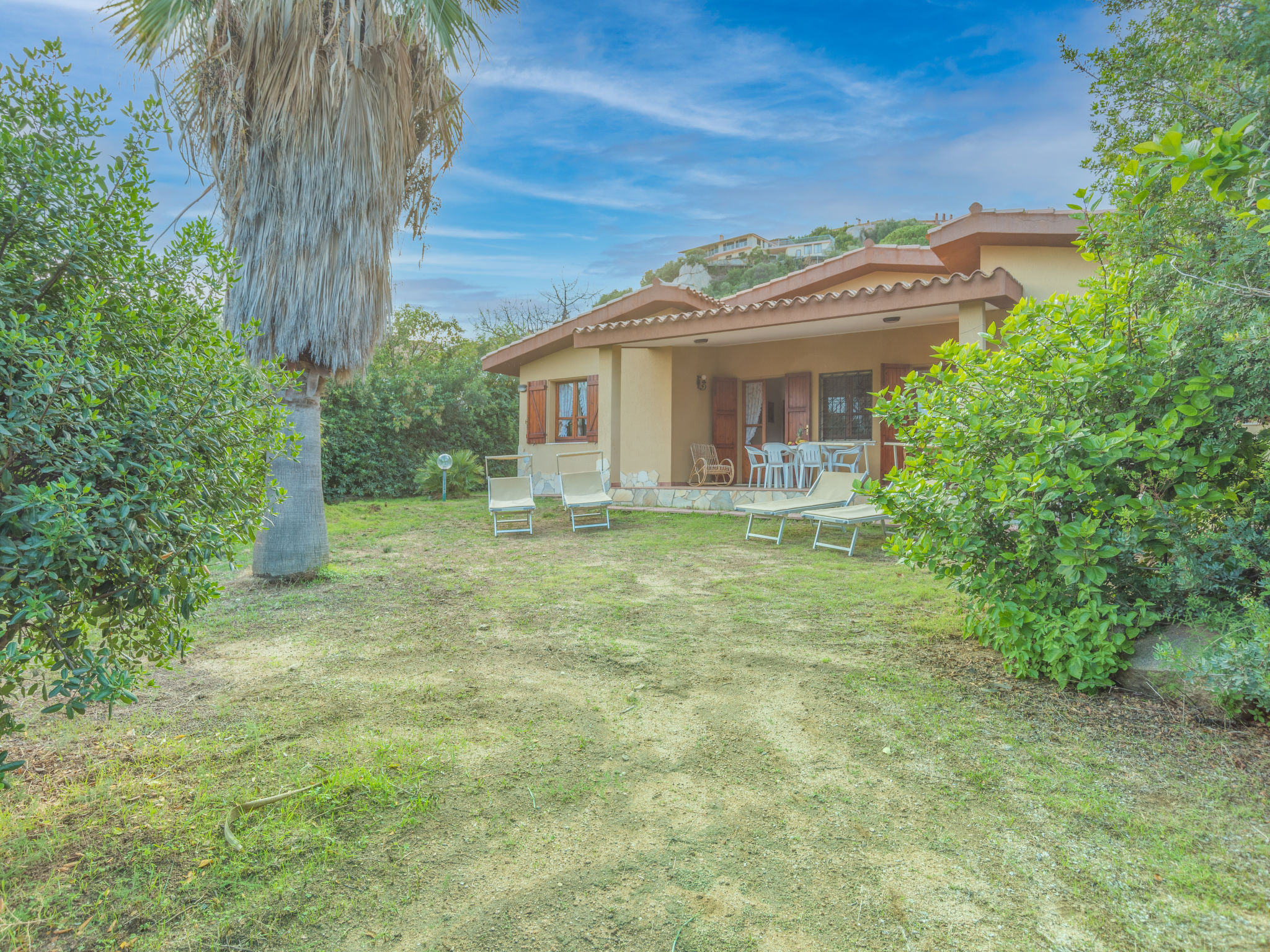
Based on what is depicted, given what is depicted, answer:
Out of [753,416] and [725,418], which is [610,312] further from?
[753,416]

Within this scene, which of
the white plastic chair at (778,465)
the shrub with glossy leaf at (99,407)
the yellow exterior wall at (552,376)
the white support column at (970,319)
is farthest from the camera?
the yellow exterior wall at (552,376)

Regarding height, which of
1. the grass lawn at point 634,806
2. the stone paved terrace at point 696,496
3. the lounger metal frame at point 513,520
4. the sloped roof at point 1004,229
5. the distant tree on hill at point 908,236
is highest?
the distant tree on hill at point 908,236

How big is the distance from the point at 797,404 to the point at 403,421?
8.73 metres

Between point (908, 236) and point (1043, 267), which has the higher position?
point (908, 236)

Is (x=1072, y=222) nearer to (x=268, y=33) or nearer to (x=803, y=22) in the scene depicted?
(x=803, y=22)

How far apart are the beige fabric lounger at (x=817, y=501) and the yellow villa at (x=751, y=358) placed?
5.86 feet

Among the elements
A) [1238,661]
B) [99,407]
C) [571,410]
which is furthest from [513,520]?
[1238,661]

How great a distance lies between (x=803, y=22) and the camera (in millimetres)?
12766

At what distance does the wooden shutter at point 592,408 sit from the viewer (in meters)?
13.8

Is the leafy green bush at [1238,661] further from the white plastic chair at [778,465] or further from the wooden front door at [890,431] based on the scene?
the wooden front door at [890,431]

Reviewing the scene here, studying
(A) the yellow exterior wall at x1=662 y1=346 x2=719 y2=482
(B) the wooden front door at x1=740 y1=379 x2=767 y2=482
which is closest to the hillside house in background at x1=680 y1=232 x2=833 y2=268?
(B) the wooden front door at x1=740 y1=379 x2=767 y2=482


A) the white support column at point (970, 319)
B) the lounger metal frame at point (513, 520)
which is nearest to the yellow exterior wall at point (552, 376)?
the lounger metal frame at point (513, 520)

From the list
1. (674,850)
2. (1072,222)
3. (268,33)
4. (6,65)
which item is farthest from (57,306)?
(1072,222)

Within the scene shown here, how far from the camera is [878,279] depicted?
12477 millimetres
